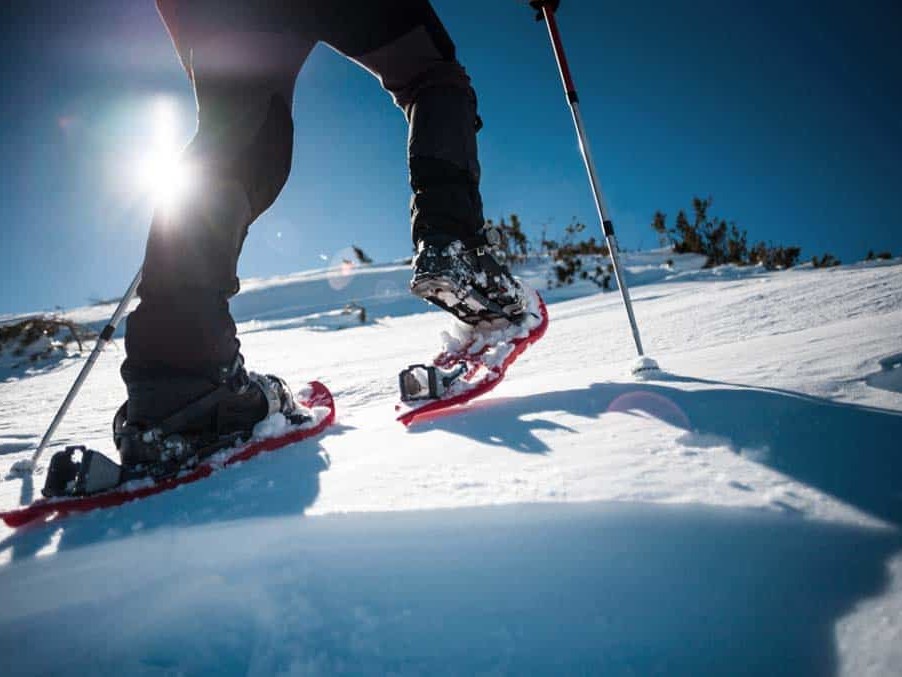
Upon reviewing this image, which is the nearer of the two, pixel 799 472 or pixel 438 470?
pixel 799 472

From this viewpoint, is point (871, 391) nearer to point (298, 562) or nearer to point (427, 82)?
point (298, 562)

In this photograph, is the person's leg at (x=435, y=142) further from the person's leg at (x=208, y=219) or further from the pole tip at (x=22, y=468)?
the pole tip at (x=22, y=468)

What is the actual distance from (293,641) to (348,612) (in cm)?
5

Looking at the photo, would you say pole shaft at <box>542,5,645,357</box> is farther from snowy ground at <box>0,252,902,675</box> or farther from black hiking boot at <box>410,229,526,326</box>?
snowy ground at <box>0,252,902,675</box>

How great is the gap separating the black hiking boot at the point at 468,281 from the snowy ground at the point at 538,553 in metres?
0.50

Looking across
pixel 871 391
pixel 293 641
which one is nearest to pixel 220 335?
pixel 293 641

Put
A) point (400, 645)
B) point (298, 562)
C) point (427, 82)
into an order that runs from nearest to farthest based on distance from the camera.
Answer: point (400, 645), point (298, 562), point (427, 82)

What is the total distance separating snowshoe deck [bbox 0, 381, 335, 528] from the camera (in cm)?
77

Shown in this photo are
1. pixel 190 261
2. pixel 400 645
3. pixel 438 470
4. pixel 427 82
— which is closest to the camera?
pixel 400 645

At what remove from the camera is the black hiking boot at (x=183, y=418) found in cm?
90

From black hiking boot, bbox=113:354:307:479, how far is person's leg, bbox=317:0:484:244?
2.02 ft

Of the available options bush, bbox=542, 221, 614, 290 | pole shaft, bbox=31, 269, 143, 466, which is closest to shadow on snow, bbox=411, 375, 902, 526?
pole shaft, bbox=31, 269, 143, 466

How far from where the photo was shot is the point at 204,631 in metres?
0.43

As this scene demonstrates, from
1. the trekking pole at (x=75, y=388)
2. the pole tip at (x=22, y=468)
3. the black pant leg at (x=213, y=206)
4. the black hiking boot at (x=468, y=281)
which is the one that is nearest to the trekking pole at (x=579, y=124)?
the black hiking boot at (x=468, y=281)
